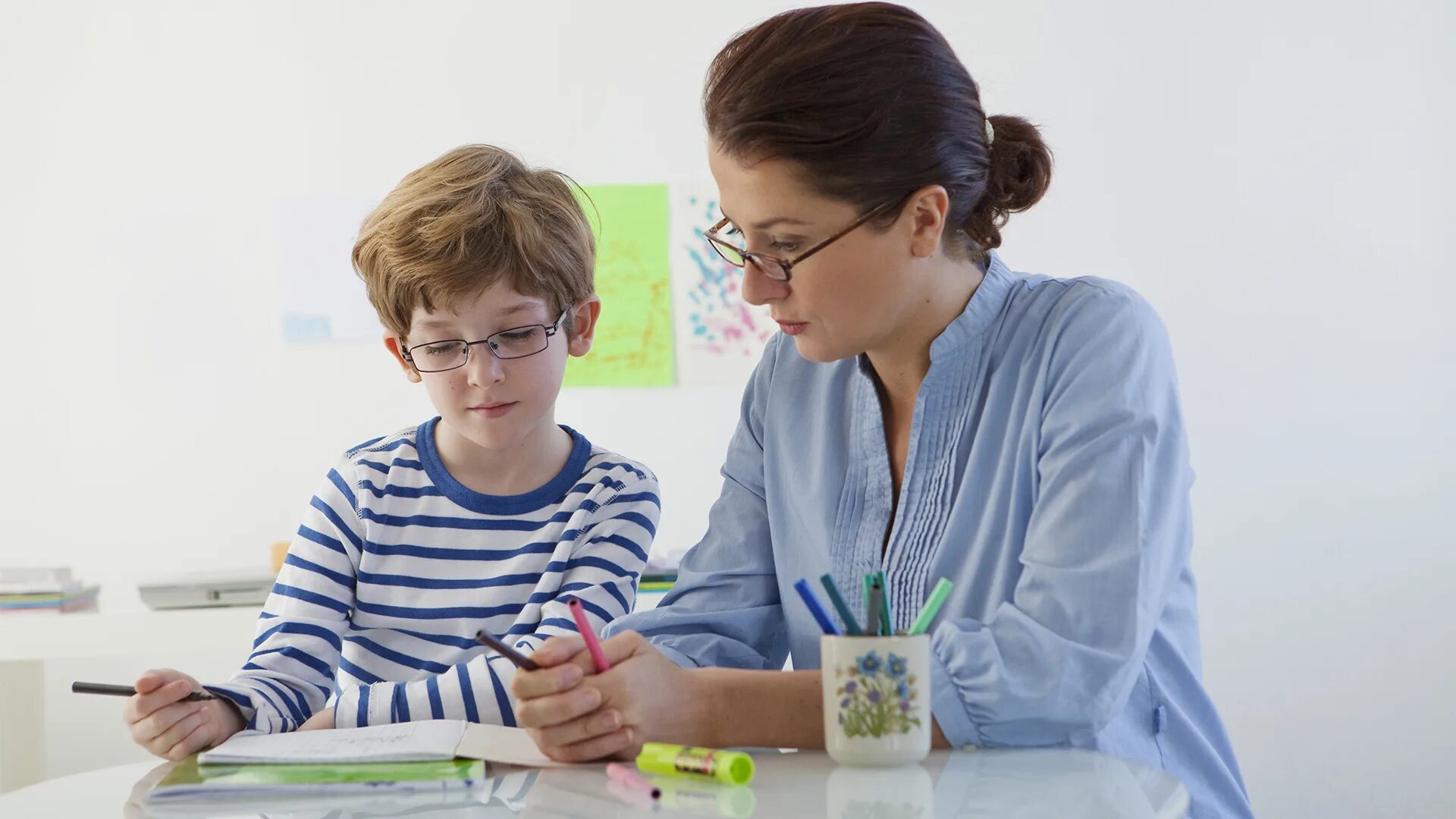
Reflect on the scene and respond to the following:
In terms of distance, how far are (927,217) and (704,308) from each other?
85.6 inches

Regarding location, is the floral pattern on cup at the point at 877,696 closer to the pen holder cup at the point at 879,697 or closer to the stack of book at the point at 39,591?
the pen holder cup at the point at 879,697

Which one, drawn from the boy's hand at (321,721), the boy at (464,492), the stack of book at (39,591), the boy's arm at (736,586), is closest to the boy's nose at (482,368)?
the boy at (464,492)

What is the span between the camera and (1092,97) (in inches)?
136

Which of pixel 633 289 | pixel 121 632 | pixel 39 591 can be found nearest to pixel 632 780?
pixel 121 632

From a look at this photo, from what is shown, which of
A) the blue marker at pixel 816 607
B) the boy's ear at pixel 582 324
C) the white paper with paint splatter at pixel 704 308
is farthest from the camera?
the white paper with paint splatter at pixel 704 308

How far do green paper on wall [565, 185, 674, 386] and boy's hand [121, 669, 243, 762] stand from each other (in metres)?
2.22

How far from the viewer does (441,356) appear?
149 cm

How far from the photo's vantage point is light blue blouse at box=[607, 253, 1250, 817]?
104 cm

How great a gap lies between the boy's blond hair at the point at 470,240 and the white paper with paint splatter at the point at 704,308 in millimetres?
1732

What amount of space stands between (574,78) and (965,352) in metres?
2.32

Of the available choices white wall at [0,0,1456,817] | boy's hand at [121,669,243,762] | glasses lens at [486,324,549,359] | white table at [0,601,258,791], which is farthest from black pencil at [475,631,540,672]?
white wall at [0,0,1456,817]

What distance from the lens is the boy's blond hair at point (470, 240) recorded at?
149cm

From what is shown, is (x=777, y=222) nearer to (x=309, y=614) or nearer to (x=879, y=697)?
(x=879, y=697)

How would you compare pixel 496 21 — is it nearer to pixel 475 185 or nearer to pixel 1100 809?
pixel 475 185
